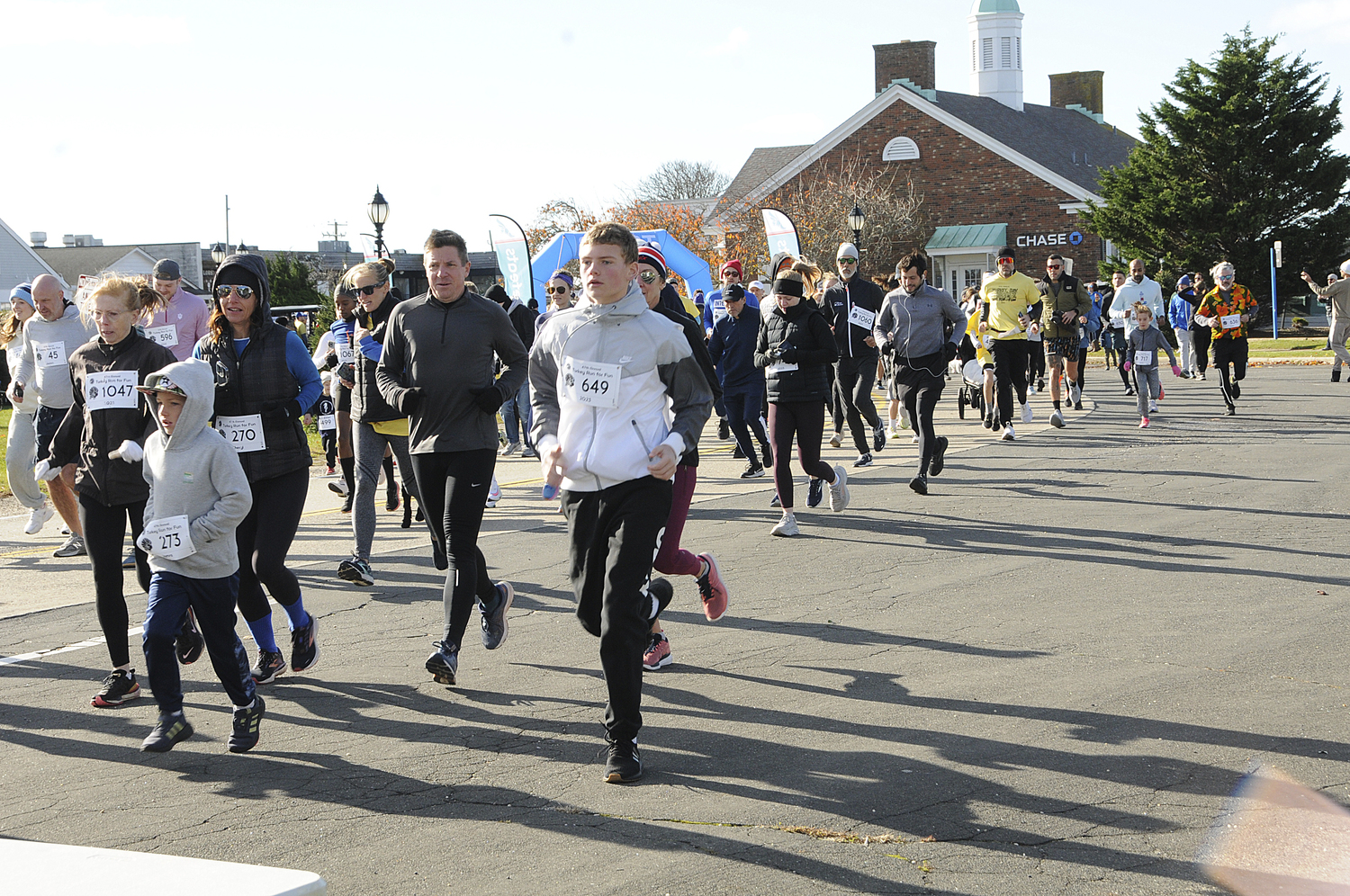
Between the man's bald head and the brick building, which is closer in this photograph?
the man's bald head

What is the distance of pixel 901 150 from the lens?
50.0 m

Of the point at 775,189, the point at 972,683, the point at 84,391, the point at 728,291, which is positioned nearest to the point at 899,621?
the point at 972,683

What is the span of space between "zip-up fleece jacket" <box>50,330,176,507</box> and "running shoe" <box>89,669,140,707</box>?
0.77 metres

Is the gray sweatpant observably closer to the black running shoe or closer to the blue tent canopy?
the black running shoe

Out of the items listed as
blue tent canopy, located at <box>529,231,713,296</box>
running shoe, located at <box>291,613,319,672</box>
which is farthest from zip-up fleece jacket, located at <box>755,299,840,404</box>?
blue tent canopy, located at <box>529,231,713,296</box>

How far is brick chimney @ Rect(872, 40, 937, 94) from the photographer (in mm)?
53031

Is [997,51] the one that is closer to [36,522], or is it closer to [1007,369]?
[1007,369]

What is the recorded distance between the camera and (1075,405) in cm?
1970

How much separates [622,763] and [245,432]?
94.2 inches

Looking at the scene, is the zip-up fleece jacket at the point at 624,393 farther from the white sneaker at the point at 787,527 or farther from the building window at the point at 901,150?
the building window at the point at 901,150

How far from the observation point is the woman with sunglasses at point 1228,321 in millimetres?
17281

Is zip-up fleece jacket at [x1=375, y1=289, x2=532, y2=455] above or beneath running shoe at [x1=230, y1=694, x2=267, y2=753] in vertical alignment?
above

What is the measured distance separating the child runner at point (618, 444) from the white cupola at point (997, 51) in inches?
2442

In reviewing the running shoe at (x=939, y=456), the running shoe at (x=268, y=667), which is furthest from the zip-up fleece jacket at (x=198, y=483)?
the running shoe at (x=939, y=456)
